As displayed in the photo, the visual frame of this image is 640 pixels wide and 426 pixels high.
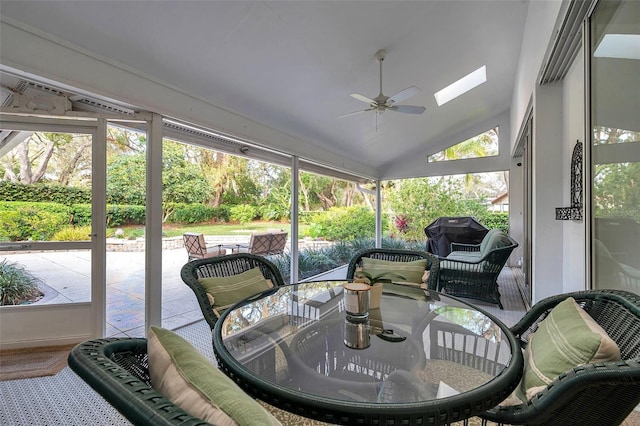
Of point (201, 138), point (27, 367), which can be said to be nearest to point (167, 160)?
point (201, 138)

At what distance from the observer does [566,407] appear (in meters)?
0.82

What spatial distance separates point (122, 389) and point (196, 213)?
12.3 ft

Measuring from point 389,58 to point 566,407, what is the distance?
3.53 m

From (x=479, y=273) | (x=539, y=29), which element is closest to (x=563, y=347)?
(x=539, y=29)

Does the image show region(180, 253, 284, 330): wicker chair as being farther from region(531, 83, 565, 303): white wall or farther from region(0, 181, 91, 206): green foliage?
region(531, 83, 565, 303): white wall

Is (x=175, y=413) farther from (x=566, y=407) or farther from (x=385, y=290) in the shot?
(x=385, y=290)

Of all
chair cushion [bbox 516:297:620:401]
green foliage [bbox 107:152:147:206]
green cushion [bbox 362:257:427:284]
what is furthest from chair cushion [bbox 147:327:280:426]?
green foliage [bbox 107:152:147:206]

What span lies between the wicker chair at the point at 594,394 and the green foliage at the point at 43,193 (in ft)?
11.2

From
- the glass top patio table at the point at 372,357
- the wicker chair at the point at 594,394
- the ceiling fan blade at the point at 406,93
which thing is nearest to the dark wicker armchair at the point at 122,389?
the glass top patio table at the point at 372,357

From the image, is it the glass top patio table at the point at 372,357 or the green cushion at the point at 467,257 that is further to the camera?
the green cushion at the point at 467,257

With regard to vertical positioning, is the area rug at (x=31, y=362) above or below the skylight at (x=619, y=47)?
below

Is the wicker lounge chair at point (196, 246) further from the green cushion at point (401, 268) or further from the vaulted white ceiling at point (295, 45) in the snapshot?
the green cushion at point (401, 268)

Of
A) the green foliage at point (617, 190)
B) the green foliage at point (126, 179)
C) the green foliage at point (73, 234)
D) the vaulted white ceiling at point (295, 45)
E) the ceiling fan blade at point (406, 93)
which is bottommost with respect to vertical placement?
the green foliage at point (73, 234)

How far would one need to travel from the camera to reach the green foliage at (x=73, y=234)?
267cm
